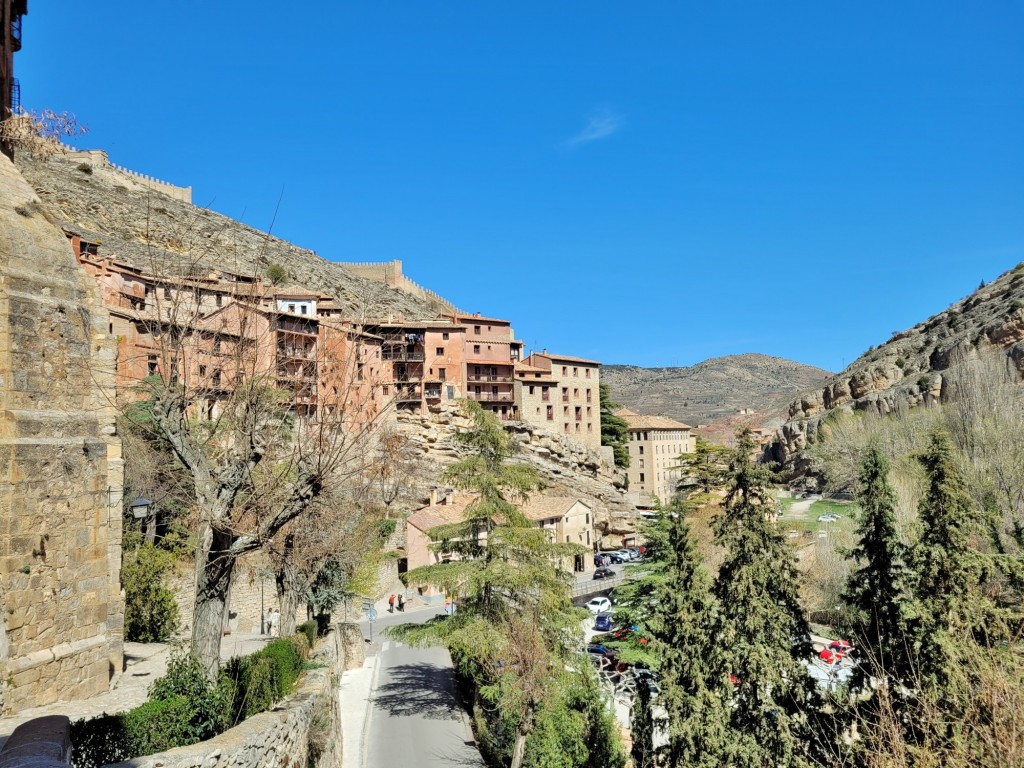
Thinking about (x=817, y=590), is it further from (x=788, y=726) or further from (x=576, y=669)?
(x=788, y=726)

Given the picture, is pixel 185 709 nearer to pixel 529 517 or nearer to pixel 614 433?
pixel 529 517

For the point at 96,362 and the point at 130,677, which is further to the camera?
the point at 130,677

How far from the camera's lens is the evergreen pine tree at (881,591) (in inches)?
641

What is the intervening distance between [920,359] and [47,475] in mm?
85670

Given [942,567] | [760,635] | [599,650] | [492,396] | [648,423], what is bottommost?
[599,650]

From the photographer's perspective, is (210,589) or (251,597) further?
(251,597)

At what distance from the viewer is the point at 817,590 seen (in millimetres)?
39031

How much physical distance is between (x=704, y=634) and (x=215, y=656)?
1238cm

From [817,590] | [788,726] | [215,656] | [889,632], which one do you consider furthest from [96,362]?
[817,590]

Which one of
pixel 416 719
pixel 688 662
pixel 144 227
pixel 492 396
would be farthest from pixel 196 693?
pixel 144 227

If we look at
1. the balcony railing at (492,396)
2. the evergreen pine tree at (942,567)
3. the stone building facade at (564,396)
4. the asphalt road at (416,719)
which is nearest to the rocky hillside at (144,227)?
the balcony railing at (492,396)

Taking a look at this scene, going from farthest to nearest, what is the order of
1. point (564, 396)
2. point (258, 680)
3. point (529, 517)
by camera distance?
point (564, 396)
point (529, 517)
point (258, 680)

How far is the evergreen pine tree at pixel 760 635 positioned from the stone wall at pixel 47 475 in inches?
526

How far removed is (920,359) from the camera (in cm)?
7888
